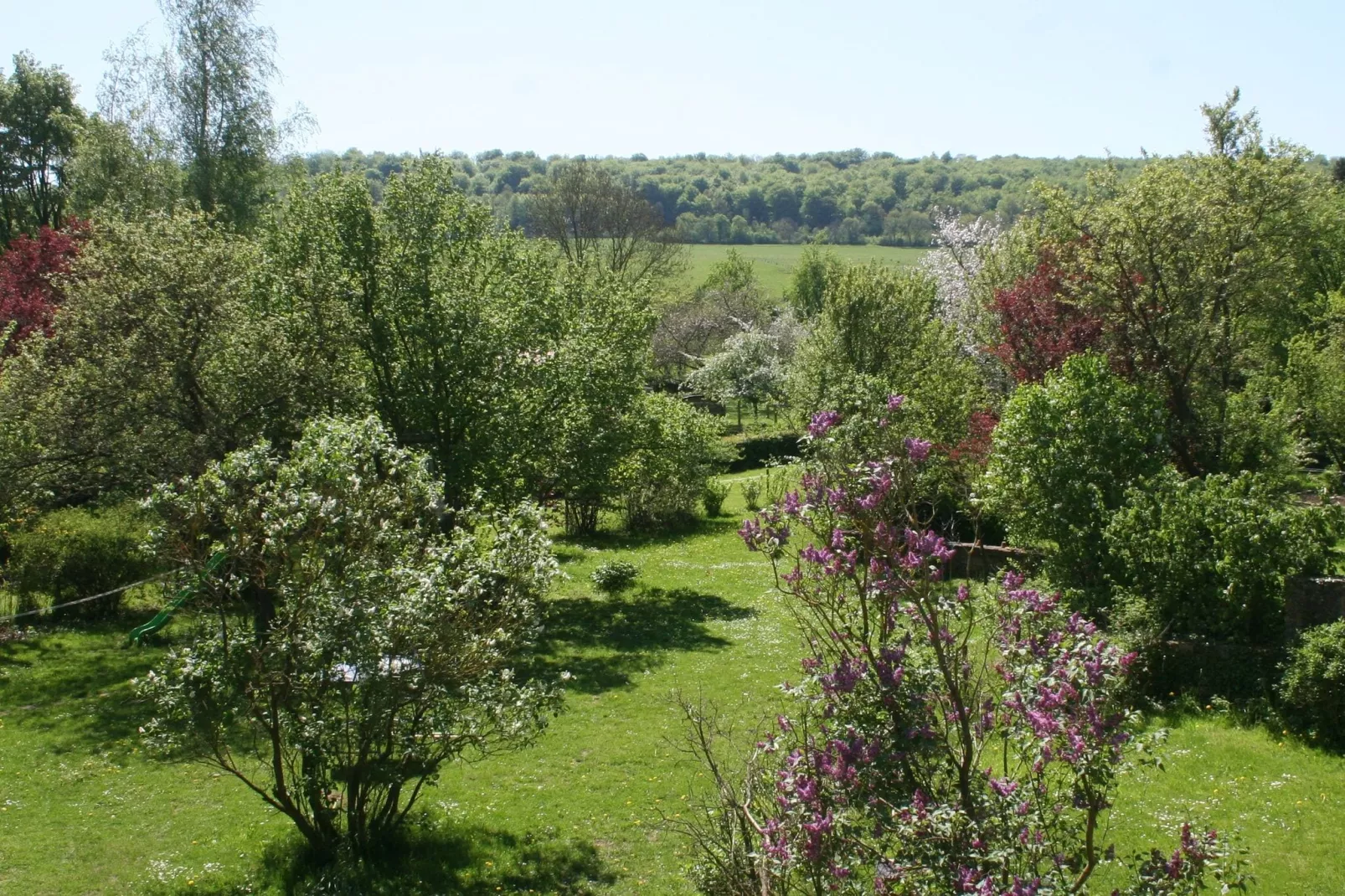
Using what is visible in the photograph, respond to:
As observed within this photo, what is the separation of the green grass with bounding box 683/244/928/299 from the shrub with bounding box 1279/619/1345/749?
8947 cm

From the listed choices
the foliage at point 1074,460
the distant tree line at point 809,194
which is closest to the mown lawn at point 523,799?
the foliage at point 1074,460

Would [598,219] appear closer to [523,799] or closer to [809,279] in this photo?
[809,279]

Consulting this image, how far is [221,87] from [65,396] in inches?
783

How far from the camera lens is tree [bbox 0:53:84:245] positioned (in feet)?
142

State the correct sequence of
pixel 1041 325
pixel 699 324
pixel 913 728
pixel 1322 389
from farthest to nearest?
pixel 699 324 < pixel 1322 389 < pixel 1041 325 < pixel 913 728

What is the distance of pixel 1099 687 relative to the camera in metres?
5.93

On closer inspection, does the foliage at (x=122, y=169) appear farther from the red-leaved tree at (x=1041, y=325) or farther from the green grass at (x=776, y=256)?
the green grass at (x=776, y=256)

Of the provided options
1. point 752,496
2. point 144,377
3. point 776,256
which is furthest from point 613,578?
point 776,256

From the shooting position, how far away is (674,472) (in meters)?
33.1

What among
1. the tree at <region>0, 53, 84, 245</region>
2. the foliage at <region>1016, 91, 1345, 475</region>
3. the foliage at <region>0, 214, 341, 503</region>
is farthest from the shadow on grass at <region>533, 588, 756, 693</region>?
the tree at <region>0, 53, 84, 245</region>

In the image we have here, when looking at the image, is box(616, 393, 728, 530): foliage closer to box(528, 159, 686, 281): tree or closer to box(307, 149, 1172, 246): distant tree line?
box(528, 159, 686, 281): tree

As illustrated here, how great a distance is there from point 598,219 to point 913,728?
59.3 meters

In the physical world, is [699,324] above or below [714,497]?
above

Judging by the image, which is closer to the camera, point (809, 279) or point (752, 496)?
point (752, 496)
